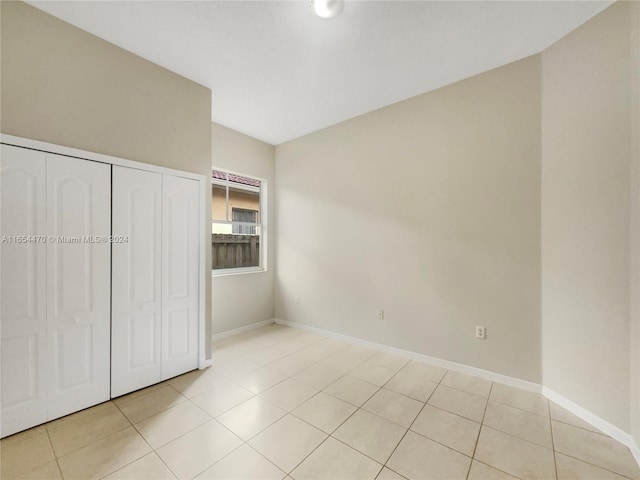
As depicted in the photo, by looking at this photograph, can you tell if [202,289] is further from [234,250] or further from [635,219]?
[635,219]

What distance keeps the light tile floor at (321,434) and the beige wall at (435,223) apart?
60 cm

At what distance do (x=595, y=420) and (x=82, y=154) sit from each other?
Answer: 448cm

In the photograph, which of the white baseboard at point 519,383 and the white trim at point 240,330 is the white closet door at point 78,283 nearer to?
the white trim at point 240,330

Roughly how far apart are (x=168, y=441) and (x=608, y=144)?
3.79m

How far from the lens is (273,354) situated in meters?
3.26

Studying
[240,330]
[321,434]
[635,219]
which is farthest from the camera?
[240,330]

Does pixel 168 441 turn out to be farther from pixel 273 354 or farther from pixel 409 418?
pixel 409 418

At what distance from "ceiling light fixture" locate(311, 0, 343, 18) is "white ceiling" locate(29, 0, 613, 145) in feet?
0.25

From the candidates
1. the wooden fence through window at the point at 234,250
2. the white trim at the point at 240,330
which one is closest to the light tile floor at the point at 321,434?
the white trim at the point at 240,330

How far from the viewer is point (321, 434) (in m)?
1.89

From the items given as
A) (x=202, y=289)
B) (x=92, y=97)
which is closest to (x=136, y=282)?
(x=202, y=289)

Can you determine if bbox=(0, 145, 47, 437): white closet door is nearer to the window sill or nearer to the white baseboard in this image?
the window sill

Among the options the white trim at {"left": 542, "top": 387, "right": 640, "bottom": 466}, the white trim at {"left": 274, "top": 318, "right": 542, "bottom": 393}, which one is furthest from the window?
the white trim at {"left": 542, "top": 387, "right": 640, "bottom": 466}

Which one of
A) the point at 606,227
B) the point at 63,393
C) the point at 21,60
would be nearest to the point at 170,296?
the point at 63,393
